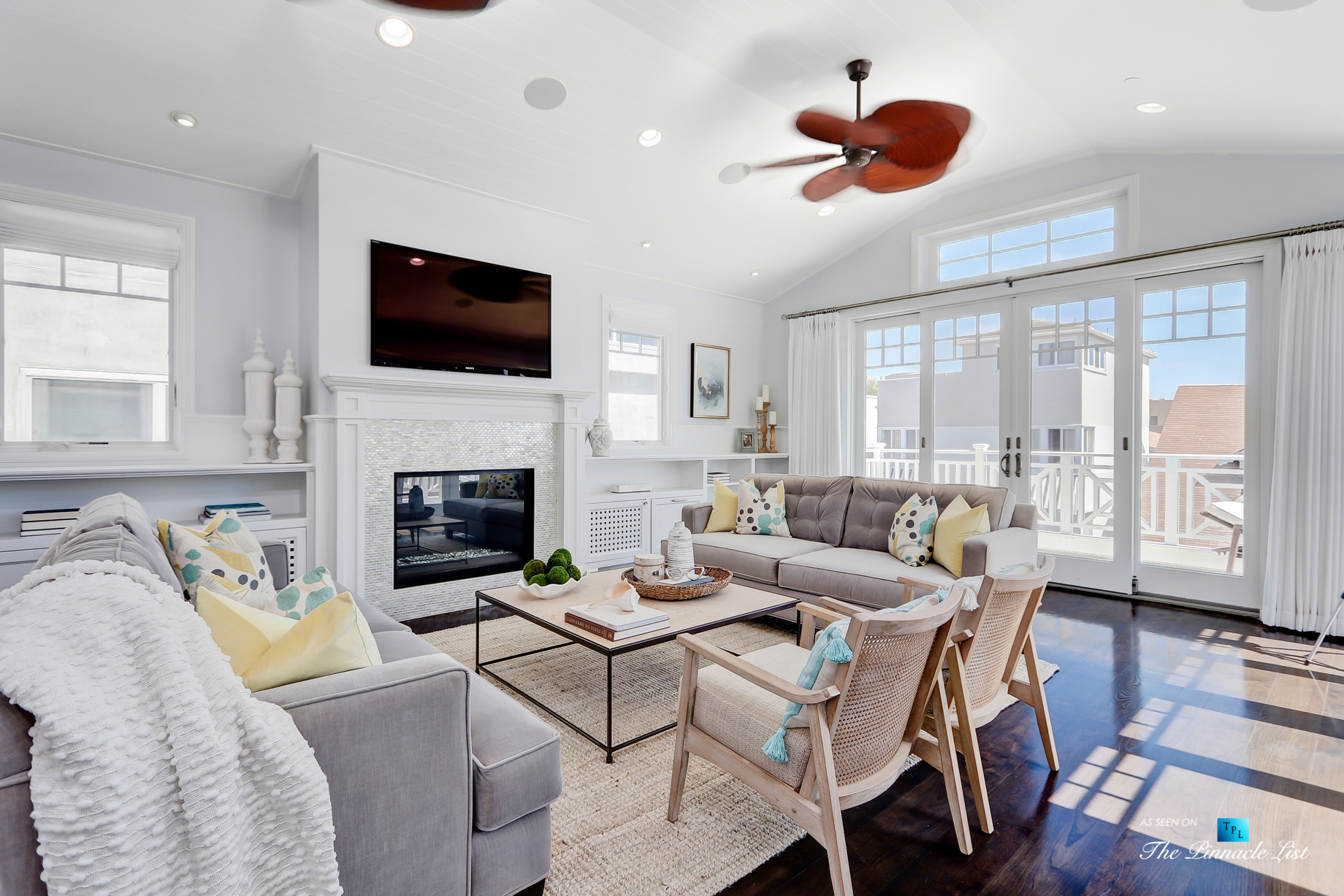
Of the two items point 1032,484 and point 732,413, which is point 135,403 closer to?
point 732,413

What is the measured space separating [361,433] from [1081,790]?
373 centimetres

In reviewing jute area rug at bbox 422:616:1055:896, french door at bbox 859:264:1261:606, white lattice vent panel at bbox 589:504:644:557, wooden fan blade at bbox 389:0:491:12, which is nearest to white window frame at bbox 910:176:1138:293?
french door at bbox 859:264:1261:606

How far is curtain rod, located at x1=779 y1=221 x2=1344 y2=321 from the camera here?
3559 mm

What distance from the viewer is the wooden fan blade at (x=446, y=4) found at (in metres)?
2.00

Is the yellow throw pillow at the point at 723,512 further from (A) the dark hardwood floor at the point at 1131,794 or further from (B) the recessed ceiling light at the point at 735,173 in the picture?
(B) the recessed ceiling light at the point at 735,173

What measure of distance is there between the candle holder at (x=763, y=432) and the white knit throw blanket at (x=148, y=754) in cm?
566

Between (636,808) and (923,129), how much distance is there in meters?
2.85

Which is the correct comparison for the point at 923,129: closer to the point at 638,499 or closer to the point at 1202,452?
the point at 1202,452

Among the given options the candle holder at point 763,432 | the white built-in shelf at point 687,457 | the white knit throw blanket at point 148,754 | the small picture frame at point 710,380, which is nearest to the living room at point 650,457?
the white knit throw blanket at point 148,754

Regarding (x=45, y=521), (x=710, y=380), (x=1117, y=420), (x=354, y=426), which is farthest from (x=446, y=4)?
(x=1117, y=420)

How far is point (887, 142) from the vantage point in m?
2.85

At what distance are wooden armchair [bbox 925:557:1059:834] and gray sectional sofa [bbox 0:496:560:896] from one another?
113 centimetres

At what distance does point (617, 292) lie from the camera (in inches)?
215

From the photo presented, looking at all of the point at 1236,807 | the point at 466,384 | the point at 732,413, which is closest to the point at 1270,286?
the point at 1236,807
